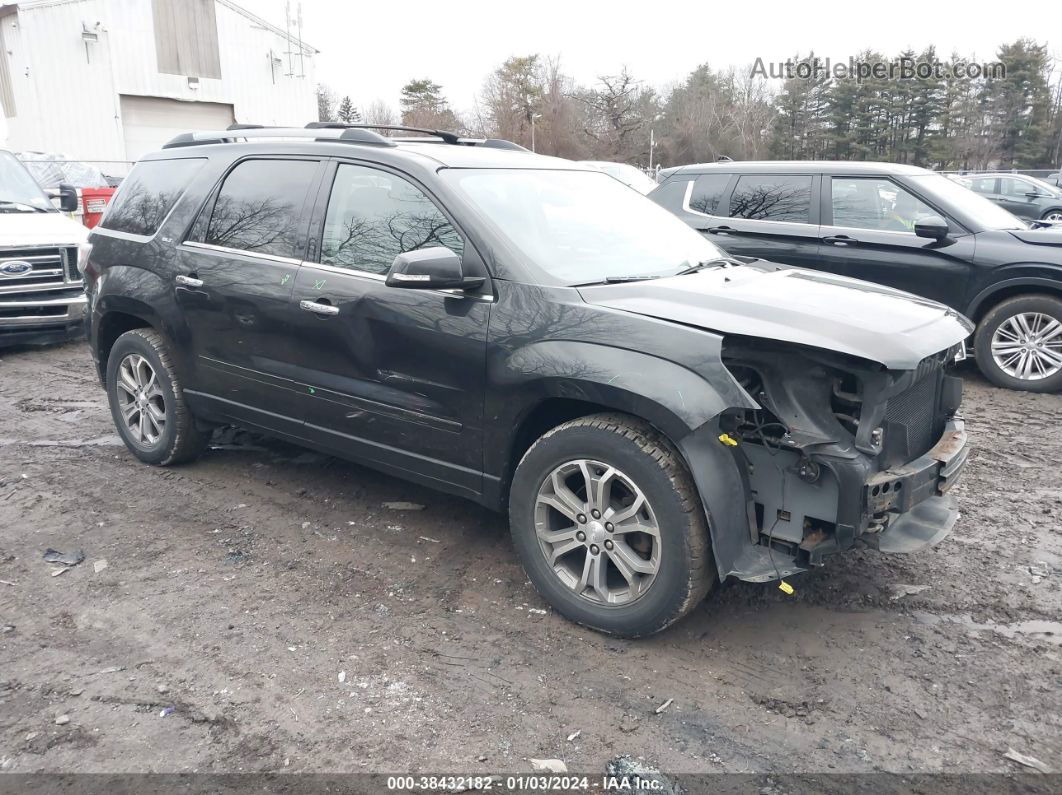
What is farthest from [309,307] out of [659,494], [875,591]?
[875,591]

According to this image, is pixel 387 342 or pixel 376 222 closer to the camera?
pixel 387 342

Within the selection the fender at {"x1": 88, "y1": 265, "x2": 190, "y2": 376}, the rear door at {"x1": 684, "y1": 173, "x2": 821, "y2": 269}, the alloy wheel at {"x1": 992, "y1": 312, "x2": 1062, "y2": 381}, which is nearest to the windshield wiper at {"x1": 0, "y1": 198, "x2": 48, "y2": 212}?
the fender at {"x1": 88, "y1": 265, "x2": 190, "y2": 376}

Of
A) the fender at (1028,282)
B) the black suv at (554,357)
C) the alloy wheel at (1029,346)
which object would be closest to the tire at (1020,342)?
the alloy wheel at (1029,346)

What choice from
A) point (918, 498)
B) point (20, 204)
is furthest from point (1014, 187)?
point (20, 204)

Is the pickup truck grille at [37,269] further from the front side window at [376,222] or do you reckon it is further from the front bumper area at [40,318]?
the front side window at [376,222]

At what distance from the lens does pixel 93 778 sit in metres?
2.62

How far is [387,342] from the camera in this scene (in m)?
3.88

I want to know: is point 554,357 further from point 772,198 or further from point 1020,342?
point 1020,342

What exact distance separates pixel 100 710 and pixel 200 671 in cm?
36

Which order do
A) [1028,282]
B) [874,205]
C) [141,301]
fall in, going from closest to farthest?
[141,301] → [1028,282] → [874,205]

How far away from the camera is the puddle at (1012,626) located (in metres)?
3.46

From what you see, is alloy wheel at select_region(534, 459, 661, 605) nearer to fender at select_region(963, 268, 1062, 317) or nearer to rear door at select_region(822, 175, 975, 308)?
rear door at select_region(822, 175, 975, 308)

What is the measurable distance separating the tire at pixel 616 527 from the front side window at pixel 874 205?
536 cm

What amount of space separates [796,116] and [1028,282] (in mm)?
46201
